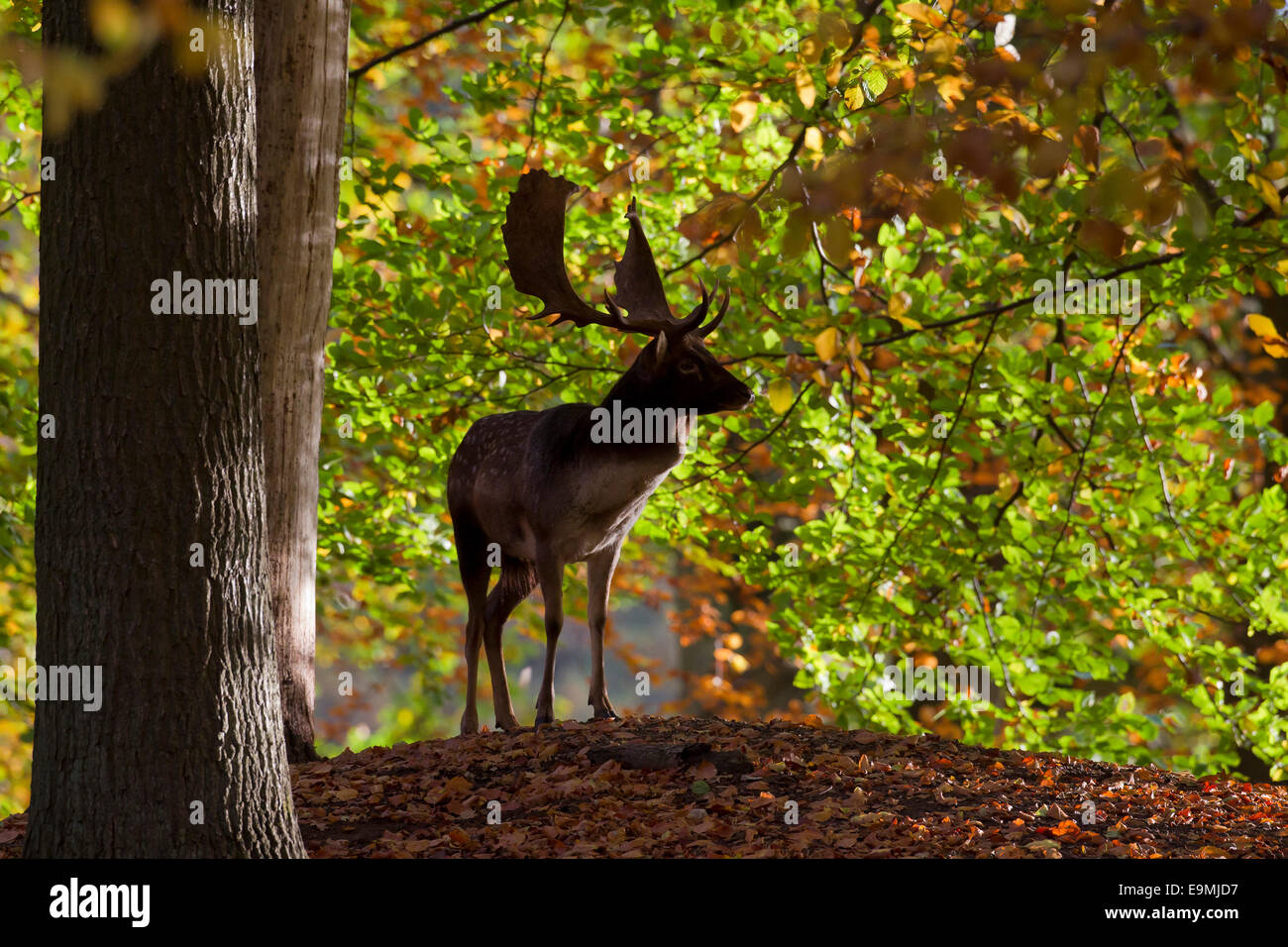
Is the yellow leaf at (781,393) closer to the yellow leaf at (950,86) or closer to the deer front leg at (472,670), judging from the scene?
the yellow leaf at (950,86)

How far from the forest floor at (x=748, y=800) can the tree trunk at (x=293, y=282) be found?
73 centimetres

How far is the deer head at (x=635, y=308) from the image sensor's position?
613cm

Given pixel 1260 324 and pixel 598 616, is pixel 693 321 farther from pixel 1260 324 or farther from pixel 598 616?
pixel 1260 324

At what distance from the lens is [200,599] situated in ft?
14.0

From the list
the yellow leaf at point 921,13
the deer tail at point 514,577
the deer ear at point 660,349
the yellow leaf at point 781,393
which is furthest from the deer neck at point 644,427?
the yellow leaf at point 921,13

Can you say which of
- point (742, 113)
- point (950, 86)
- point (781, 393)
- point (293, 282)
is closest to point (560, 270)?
point (781, 393)

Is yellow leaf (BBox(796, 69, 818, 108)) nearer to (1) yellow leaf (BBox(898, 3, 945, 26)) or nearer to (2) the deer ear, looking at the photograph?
(1) yellow leaf (BBox(898, 3, 945, 26))

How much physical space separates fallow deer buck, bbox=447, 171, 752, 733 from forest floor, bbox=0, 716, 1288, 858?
0.65 m

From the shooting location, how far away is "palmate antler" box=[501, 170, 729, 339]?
6.25 meters

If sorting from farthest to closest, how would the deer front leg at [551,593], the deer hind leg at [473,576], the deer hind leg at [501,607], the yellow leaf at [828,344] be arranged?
the deer hind leg at [473,576] → the deer hind leg at [501,607] → the deer front leg at [551,593] → the yellow leaf at [828,344]

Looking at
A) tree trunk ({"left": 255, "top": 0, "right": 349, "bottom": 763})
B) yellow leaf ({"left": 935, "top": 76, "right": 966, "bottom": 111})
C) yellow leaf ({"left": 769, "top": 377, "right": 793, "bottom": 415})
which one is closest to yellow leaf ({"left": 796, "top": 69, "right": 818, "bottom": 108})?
yellow leaf ({"left": 935, "top": 76, "right": 966, "bottom": 111})
